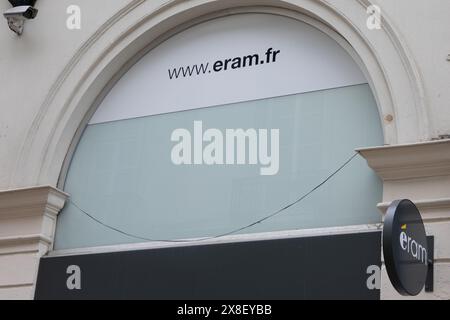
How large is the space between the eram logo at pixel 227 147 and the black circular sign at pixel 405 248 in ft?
6.89

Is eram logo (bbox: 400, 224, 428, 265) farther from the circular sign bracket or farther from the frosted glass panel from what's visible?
the frosted glass panel

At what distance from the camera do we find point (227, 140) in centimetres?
856

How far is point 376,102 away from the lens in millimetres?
7785

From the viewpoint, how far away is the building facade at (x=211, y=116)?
24.3ft

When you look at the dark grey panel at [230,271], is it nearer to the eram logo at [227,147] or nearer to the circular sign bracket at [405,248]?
the circular sign bracket at [405,248]

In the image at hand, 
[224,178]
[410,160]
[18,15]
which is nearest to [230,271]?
[224,178]

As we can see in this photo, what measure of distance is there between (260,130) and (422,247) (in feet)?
8.14

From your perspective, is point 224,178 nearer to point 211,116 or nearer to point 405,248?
point 211,116

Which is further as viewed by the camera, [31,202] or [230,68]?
[31,202]

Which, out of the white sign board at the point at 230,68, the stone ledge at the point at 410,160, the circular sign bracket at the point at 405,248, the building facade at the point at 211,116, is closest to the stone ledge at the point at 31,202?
the building facade at the point at 211,116

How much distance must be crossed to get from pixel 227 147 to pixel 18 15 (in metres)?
3.07

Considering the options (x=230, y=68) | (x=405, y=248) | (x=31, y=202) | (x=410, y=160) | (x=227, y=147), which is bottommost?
(x=405, y=248)

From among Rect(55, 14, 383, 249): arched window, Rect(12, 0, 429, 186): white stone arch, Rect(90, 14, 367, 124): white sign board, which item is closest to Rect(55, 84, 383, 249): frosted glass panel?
Rect(55, 14, 383, 249): arched window
